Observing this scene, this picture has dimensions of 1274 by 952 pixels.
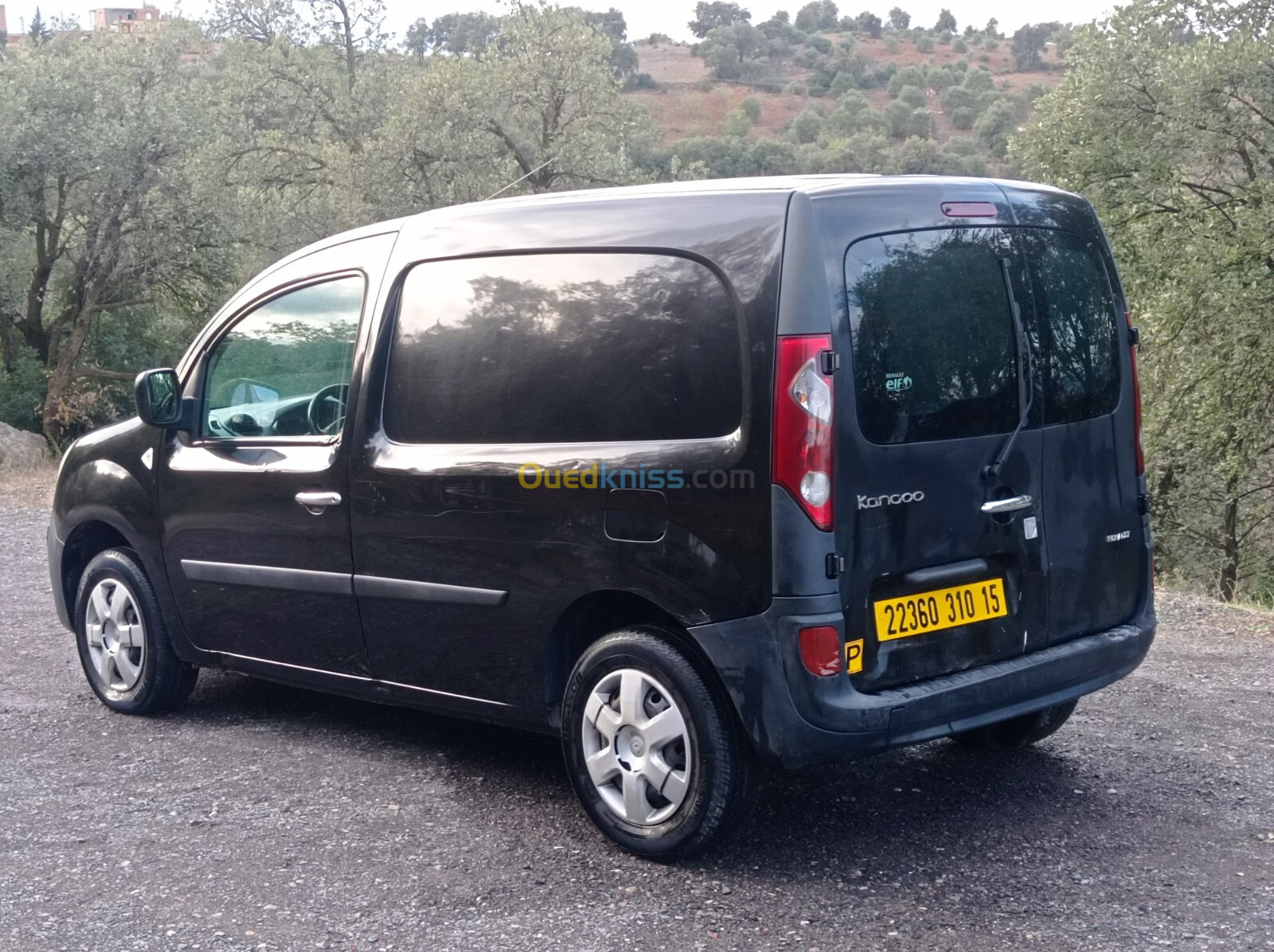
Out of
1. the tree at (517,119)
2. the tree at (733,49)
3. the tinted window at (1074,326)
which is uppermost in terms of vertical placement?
the tree at (733,49)

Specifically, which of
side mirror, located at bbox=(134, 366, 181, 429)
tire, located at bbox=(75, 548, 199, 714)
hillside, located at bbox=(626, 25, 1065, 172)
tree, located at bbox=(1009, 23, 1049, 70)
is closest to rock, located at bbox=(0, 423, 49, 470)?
tire, located at bbox=(75, 548, 199, 714)

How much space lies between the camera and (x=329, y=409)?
4805mm

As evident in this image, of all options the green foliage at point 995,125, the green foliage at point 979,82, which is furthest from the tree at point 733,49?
the green foliage at point 995,125

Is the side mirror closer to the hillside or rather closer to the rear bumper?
the rear bumper

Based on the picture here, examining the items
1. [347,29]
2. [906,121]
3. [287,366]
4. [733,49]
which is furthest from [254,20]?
[733,49]

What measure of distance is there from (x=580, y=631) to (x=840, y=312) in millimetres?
1346

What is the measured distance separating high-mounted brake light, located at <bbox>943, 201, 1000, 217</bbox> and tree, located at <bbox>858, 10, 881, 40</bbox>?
103022mm

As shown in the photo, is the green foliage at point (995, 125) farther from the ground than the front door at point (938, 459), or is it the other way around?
the green foliage at point (995, 125)

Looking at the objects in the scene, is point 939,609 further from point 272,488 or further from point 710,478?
point 272,488

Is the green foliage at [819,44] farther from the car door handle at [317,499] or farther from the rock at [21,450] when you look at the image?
the car door handle at [317,499]

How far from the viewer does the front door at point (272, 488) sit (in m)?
4.76

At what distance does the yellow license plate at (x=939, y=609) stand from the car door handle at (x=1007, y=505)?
210 millimetres

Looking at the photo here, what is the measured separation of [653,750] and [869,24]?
106 metres

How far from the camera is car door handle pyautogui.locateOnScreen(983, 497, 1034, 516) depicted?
12.8ft
